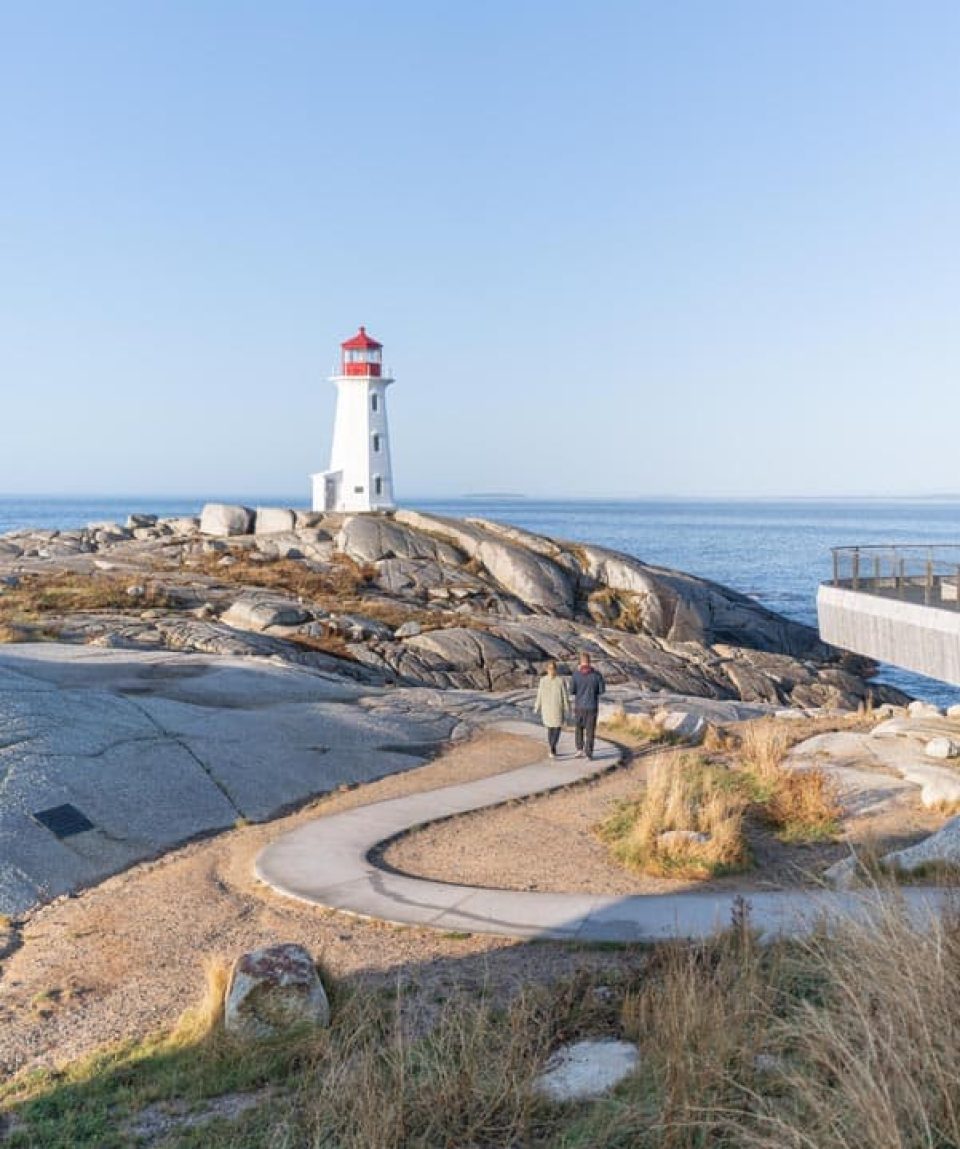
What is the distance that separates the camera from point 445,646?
32.1 m

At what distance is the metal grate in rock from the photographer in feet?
45.5

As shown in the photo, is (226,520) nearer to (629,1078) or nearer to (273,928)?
(273,928)

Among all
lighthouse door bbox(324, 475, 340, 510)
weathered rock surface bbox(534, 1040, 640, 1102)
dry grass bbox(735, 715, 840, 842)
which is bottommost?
dry grass bbox(735, 715, 840, 842)

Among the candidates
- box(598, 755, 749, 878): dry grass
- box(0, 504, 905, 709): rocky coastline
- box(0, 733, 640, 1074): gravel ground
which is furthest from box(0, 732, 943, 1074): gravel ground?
box(0, 504, 905, 709): rocky coastline

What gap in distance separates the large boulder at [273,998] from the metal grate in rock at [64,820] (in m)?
6.21

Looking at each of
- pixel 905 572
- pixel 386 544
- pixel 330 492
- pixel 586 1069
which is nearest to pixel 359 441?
pixel 330 492

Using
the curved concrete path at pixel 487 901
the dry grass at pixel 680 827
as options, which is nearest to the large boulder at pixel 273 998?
the curved concrete path at pixel 487 901

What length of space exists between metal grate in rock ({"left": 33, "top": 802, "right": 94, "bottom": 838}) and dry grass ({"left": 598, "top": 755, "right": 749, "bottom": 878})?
615 centimetres

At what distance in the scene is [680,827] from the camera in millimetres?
13867

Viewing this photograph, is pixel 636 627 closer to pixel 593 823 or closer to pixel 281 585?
pixel 281 585

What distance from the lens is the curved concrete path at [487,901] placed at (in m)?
10.2

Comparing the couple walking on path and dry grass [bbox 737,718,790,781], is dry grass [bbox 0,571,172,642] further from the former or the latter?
dry grass [bbox 737,718,790,781]

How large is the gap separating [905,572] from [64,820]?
57.8 feet

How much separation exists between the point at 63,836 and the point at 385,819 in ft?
12.7
